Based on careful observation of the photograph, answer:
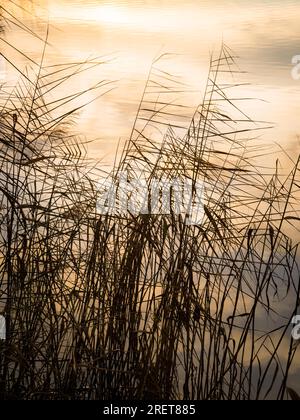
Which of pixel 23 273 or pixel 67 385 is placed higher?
pixel 23 273

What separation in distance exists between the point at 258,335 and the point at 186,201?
1.40 ft

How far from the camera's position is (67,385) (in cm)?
279

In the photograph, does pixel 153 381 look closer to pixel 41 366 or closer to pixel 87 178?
pixel 41 366

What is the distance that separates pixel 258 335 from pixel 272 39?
201 cm

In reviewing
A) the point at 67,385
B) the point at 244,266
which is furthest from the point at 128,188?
the point at 67,385

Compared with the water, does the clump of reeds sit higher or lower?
lower

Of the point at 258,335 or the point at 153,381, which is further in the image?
the point at 258,335

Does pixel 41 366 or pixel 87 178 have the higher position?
pixel 87 178

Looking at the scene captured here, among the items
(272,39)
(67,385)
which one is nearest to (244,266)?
(67,385)

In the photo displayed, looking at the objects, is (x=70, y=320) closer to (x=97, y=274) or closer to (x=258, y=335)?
(x=97, y=274)

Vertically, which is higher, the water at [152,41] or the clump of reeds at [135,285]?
the water at [152,41]
